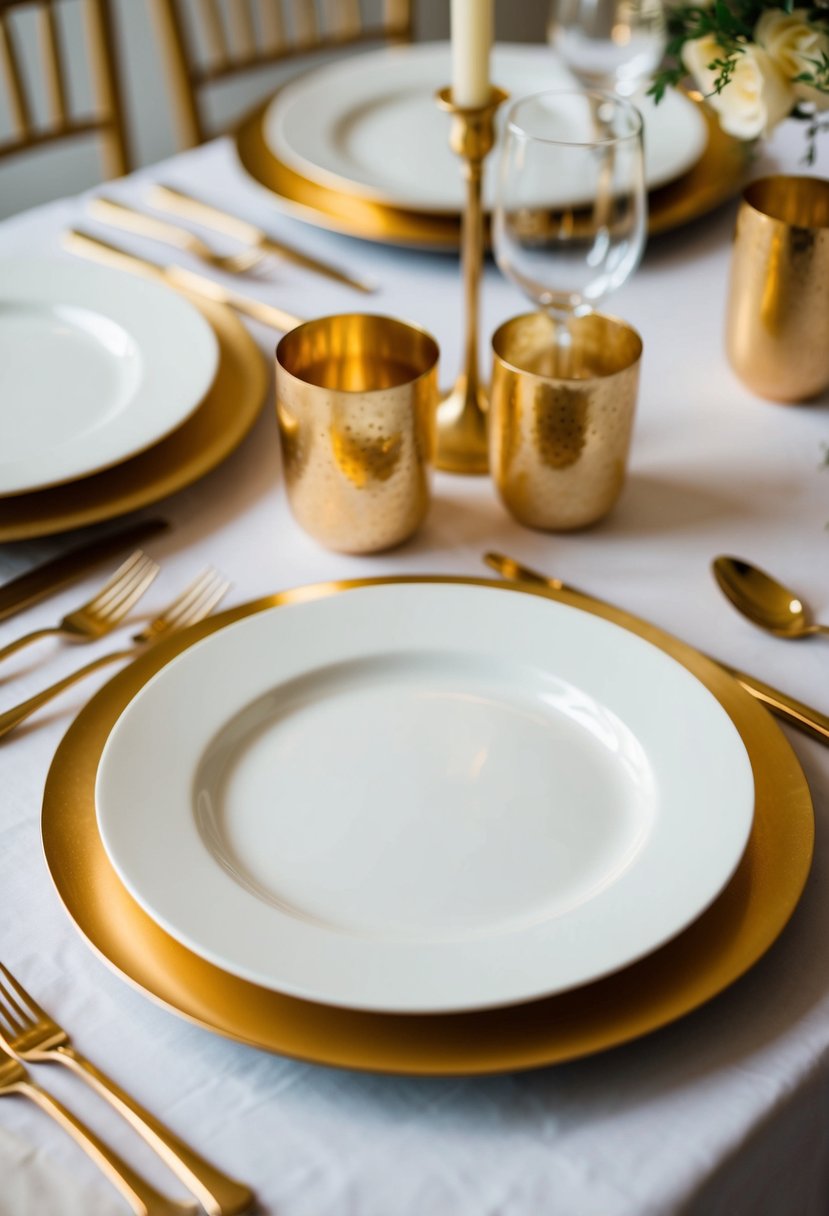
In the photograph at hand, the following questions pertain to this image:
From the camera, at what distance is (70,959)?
53 centimetres

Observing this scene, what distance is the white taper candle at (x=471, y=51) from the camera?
76 centimetres

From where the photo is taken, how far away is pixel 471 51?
763 mm

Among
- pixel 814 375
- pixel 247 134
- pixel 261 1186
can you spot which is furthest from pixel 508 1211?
pixel 247 134

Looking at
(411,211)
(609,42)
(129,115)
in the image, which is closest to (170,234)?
(411,211)

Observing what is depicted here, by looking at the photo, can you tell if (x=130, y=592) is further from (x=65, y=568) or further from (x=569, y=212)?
(x=569, y=212)

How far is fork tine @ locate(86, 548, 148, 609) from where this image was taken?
2.38ft

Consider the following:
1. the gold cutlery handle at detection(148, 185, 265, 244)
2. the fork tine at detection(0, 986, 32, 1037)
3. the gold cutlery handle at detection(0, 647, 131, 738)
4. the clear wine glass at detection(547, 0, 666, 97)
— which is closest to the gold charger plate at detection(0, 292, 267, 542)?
the gold cutlery handle at detection(0, 647, 131, 738)

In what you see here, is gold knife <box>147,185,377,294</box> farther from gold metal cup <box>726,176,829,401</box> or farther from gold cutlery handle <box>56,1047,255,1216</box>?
gold cutlery handle <box>56,1047,255,1216</box>

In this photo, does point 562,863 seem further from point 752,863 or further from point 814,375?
point 814,375

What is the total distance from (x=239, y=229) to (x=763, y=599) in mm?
604

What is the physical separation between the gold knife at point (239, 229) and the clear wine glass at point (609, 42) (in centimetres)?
42

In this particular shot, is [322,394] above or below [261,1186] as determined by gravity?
above

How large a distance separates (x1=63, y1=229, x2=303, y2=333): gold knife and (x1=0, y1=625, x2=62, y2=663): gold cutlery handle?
0.36m

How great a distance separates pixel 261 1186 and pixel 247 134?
992 mm
